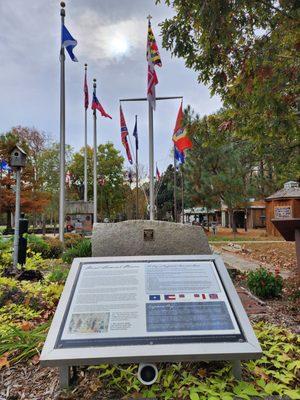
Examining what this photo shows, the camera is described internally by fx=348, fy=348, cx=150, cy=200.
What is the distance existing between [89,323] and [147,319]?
400mm

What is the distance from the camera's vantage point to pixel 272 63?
5.57 metres

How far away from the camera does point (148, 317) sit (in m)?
2.42

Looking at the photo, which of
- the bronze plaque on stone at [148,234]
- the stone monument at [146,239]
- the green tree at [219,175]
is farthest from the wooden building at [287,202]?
the bronze plaque on stone at [148,234]

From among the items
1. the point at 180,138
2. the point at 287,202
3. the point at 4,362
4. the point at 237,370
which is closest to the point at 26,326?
the point at 4,362

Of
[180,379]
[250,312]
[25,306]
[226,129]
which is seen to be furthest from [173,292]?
[226,129]

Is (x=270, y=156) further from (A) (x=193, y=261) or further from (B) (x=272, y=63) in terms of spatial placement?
(A) (x=193, y=261)

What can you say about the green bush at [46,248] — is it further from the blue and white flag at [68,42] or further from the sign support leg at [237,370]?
the sign support leg at [237,370]

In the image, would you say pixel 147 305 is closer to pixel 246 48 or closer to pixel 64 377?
pixel 64 377

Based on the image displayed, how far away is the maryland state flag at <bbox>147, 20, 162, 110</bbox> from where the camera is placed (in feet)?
37.3

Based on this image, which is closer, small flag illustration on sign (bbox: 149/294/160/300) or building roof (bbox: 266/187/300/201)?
small flag illustration on sign (bbox: 149/294/160/300)

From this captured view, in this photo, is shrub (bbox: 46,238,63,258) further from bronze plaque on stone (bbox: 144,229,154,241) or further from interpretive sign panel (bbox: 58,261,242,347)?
interpretive sign panel (bbox: 58,261,242,347)

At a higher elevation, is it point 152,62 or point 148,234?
point 152,62

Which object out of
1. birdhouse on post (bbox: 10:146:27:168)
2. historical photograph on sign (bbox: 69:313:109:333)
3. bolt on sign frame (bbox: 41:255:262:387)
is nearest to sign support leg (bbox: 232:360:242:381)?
bolt on sign frame (bbox: 41:255:262:387)

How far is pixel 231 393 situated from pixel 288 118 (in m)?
5.75
